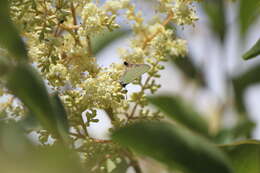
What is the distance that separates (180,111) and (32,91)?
1266 millimetres

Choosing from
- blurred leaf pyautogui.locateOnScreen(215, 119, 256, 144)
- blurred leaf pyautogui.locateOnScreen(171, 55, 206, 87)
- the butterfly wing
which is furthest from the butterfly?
blurred leaf pyautogui.locateOnScreen(171, 55, 206, 87)

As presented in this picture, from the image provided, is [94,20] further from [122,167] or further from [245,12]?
[245,12]

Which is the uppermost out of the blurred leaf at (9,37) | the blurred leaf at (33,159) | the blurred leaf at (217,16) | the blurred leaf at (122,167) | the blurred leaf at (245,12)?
the blurred leaf at (217,16)

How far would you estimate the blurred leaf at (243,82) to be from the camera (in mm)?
2348

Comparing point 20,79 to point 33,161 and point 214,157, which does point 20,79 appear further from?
point 214,157

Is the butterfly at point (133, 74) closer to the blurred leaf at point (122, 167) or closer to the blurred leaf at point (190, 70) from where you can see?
the blurred leaf at point (122, 167)

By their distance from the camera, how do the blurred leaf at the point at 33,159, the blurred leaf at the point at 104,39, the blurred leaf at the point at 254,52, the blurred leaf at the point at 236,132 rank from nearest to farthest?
the blurred leaf at the point at 33,159 → the blurred leaf at the point at 254,52 → the blurred leaf at the point at 104,39 → the blurred leaf at the point at 236,132

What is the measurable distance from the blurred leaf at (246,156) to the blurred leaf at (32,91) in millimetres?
482

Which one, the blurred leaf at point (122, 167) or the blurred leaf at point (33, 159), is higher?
the blurred leaf at point (122, 167)

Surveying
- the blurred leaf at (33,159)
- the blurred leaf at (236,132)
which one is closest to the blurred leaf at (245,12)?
the blurred leaf at (236,132)

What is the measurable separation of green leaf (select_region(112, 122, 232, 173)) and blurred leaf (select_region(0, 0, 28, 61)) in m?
0.21

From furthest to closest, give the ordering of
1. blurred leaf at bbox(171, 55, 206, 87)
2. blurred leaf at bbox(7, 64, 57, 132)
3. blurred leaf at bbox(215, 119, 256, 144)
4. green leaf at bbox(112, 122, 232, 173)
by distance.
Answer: blurred leaf at bbox(171, 55, 206, 87)
blurred leaf at bbox(215, 119, 256, 144)
green leaf at bbox(112, 122, 232, 173)
blurred leaf at bbox(7, 64, 57, 132)

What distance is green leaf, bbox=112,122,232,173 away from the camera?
720mm

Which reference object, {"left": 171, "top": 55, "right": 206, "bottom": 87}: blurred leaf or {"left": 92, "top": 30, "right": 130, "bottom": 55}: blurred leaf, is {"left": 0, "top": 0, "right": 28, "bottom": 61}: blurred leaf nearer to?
{"left": 92, "top": 30, "right": 130, "bottom": 55}: blurred leaf
